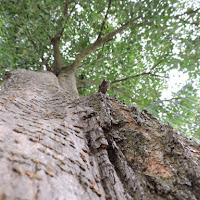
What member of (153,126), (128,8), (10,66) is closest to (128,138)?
(153,126)

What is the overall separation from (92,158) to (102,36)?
3.88m

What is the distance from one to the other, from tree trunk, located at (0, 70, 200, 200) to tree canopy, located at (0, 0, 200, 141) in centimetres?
212

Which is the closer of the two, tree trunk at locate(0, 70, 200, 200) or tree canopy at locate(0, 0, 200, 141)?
tree trunk at locate(0, 70, 200, 200)

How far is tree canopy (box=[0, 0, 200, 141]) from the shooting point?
8.59 feet

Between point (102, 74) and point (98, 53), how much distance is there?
66 cm

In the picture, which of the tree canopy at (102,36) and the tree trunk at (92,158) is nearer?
the tree trunk at (92,158)

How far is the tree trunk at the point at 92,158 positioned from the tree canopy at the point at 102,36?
212 centimetres

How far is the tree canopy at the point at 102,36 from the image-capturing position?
8.59 ft

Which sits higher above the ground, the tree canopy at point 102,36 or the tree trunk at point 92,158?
the tree canopy at point 102,36

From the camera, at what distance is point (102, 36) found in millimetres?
4102

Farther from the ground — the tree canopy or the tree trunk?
the tree canopy

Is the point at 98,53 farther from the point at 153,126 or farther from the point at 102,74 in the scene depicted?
the point at 153,126

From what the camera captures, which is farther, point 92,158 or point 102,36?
point 102,36

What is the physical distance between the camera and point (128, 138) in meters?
1.03
